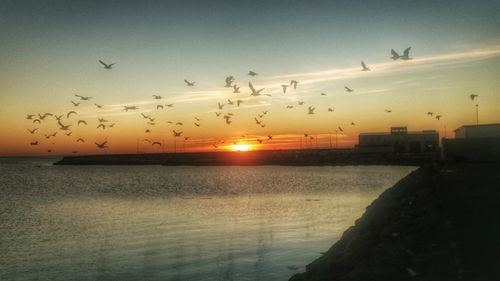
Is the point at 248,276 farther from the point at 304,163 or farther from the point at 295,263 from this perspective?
the point at 304,163

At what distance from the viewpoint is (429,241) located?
1252 centimetres

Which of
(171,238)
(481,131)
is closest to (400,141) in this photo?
(481,131)

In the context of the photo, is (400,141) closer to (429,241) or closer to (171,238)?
(171,238)

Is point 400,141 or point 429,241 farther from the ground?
point 400,141

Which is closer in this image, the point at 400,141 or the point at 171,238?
the point at 171,238

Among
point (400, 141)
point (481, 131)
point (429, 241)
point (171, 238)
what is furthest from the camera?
point (400, 141)

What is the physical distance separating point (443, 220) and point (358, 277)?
14.5 feet

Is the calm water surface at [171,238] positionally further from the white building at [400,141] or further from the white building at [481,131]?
the white building at [400,141]

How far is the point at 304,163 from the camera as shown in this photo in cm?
17025

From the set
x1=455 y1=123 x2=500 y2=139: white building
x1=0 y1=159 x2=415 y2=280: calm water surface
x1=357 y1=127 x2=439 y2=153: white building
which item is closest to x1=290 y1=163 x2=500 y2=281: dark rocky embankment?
x1=0 y1=159 x2=415 y2=280: calm water surface

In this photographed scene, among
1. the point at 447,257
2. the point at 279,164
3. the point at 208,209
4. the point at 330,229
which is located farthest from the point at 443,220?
the point at 279,164

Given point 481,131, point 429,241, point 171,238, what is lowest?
point 171,238

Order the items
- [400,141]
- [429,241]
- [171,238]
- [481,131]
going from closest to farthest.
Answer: [429,241] < [171,238] < [481,131] < [400,141]

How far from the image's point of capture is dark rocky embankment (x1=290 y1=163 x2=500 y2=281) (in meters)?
10.2
